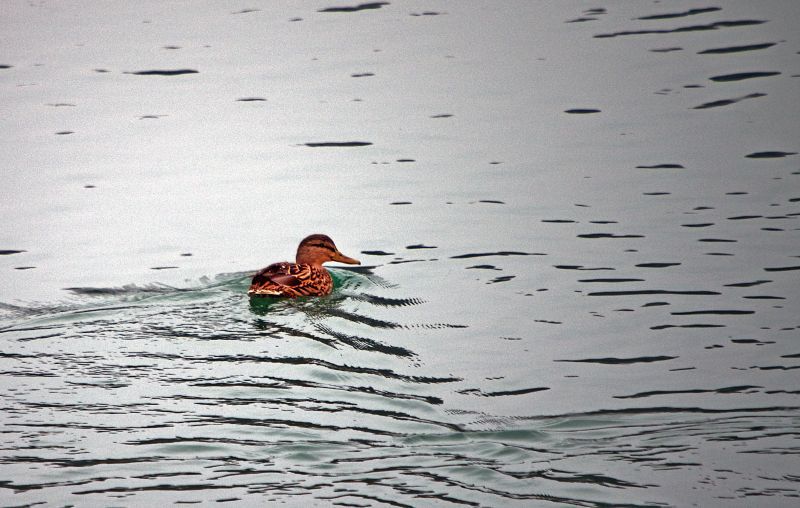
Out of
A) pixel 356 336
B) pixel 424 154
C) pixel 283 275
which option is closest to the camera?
pixel 356 336

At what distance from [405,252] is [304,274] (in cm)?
148

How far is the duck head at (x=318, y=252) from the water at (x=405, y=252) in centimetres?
34

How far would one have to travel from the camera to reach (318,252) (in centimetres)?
1238

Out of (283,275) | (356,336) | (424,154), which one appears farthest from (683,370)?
(424,154)

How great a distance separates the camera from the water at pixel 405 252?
7.58 metres

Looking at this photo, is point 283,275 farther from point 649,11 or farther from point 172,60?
point 649,11

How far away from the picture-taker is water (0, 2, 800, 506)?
299 inches

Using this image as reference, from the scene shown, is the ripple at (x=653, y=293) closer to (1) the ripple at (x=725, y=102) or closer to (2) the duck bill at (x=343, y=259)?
(2) the duck bill at (x=343, y=259)

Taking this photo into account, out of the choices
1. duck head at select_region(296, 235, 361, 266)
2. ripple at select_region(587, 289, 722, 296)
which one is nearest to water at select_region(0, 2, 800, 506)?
ripple at select_region(587, 289, 722, 296)

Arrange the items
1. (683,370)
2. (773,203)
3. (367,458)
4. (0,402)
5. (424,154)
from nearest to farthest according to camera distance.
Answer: (367,458) → (0,402) → (683,370) → (773,203) → (424,154)

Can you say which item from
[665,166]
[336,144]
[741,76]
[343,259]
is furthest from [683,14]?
[343,259]

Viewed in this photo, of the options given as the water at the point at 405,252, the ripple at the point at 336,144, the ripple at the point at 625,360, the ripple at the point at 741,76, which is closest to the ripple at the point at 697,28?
Answer: the water at the point at 405,252

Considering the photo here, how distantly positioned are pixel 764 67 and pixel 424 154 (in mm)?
5395

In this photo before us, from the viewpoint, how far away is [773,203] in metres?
13.3
